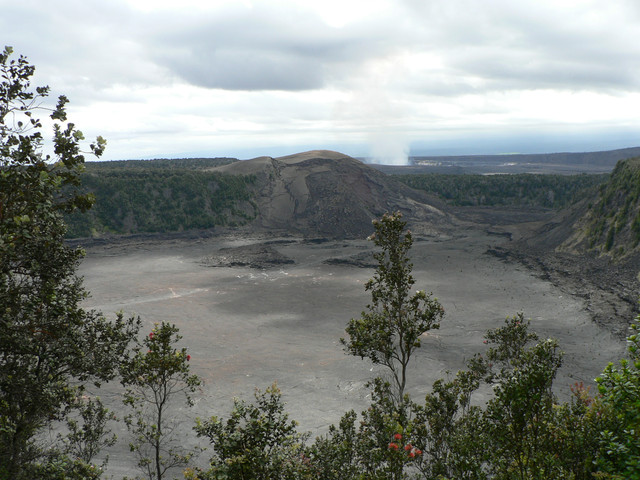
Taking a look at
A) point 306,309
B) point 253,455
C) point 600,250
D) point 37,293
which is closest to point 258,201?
point 306,309

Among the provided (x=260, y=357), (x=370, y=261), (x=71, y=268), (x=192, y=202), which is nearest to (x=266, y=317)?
(x=260, y=357)

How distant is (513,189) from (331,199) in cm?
5207

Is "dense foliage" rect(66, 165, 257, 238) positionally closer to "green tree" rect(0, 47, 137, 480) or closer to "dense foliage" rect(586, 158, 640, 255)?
"dense foliage" rect(586, 158, 640, 255)

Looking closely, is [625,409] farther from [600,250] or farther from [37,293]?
[600,250]

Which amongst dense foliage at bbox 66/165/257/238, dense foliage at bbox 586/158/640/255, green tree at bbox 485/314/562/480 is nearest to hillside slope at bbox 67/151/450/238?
dense foliage at bbox 66/165/257/238

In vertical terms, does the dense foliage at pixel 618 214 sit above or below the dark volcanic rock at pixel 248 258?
above

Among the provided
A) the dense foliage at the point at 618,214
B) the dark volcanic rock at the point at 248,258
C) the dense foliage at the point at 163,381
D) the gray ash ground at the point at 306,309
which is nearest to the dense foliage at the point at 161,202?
the gray ash ground at the point at 306,309

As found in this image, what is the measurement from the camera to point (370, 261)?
63531 mm

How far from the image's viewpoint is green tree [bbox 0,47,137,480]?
7711 mm

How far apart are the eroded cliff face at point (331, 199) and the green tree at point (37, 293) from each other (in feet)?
238

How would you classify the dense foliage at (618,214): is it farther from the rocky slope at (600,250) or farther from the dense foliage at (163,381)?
the dense foliage at (163,381)

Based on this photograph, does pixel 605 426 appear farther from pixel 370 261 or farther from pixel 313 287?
pixel 370 261

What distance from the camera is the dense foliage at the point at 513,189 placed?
4264 inches

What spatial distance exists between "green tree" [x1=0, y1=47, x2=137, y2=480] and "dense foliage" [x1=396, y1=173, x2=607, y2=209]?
4326 inches
